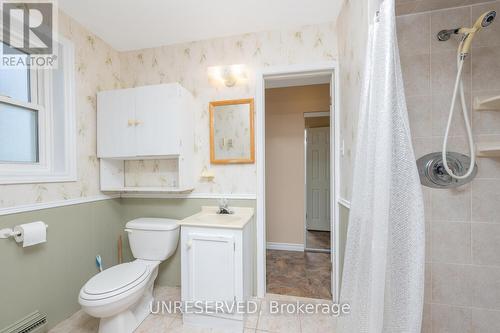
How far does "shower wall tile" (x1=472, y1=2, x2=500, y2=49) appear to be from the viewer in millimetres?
1059

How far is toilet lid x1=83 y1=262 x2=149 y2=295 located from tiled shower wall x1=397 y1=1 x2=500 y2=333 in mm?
1802

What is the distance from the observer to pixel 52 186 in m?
1.46

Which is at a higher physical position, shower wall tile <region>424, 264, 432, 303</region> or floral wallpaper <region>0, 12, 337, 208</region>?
floral wallpaper <region>0, 12, 337, 208</region>

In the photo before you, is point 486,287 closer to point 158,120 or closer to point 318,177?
point 158,120

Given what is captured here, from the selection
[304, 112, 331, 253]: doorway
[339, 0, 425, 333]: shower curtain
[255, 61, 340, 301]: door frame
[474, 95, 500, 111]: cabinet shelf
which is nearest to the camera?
[339, 0, 425, 333]: shower curtain

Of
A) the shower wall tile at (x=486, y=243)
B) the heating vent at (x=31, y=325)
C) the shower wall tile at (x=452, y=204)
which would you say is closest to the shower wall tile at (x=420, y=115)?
the shower wall tile at (x=452, y=204)

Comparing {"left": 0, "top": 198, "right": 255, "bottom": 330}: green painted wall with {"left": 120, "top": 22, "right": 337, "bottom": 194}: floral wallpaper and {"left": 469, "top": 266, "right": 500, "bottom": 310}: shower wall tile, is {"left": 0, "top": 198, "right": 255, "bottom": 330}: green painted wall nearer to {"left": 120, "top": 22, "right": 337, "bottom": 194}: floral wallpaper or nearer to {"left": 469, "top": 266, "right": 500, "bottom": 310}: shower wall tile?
{"left": 120, "top": 22, "right": 337, "bottom": 194}: floral wallpaper

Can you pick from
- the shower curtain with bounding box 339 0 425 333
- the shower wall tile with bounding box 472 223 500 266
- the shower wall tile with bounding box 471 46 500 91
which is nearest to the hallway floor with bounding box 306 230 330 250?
the shower wall tile with bounding box 472 223 500 266

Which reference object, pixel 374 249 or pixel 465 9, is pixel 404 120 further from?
pixel 465 9

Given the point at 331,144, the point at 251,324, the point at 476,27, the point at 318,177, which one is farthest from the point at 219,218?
the point at 318,177

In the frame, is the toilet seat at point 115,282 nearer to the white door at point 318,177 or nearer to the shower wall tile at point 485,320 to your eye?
the shower wall tile at point 485,320

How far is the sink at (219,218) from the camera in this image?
1440mm

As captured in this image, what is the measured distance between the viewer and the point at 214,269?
1415 millimetres

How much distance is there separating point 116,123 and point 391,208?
207 cm
